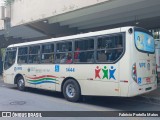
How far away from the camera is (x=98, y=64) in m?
8.70

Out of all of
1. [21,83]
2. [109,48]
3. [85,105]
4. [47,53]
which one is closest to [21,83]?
[21,83]

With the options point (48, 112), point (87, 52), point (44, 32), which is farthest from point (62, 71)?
point (44, 32)

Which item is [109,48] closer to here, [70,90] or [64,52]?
[64,52]

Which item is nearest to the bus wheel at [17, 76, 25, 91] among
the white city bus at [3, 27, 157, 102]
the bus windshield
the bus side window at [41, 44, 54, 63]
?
the white city bus at [3, 27, 157, 102]

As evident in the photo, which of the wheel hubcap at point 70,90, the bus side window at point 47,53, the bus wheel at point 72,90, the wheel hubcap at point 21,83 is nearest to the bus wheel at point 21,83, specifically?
the wheel hubcap at point 21,83

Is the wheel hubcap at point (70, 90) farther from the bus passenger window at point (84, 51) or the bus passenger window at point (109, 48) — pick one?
the bus passenger window at point (109, 48)

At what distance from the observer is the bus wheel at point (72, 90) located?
9475 millimetres

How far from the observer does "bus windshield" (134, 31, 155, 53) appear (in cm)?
817

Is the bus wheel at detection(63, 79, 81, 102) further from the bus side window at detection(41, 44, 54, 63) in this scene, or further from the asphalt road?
the bus side window at detection(41, 44, 54, 63)

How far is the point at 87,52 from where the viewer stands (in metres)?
9.22

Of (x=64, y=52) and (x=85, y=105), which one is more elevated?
(x=64, y=52)

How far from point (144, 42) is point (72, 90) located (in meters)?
3.48

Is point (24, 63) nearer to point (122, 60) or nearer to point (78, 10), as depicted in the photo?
point (78, 10)

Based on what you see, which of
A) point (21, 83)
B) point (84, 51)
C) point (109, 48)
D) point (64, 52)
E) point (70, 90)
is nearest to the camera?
point (109, 48)
